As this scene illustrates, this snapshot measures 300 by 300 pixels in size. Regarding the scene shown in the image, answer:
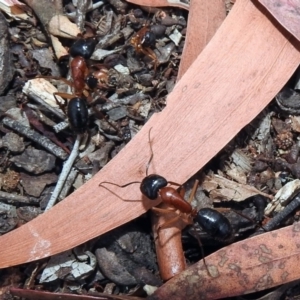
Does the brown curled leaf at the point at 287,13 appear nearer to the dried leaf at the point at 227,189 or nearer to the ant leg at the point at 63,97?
the dried leaf at the point at 227,189

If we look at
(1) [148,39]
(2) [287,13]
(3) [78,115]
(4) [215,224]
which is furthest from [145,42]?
(4) [215,224]

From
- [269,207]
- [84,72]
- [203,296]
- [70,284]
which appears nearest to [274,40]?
[269,207]

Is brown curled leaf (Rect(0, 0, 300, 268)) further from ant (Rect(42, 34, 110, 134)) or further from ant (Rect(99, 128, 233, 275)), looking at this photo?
ant (Rect(42, 34, 110, 134))

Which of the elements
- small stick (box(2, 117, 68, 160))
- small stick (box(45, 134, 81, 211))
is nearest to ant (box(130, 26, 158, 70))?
Answer: small stick (box(45, 134, 81, 211))

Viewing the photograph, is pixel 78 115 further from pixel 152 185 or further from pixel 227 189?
→ pixel 227 189

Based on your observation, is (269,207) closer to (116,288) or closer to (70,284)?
(116,288)
